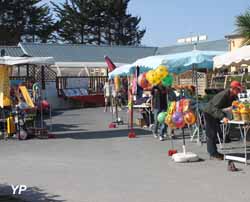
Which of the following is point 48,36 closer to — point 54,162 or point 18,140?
point 18,140

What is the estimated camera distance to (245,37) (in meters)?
17.6

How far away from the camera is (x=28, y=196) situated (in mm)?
7848

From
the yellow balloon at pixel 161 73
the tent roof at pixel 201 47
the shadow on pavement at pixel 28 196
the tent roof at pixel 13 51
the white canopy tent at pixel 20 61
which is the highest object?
the tent roof at pixel 201 47

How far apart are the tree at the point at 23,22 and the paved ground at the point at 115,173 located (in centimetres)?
3889

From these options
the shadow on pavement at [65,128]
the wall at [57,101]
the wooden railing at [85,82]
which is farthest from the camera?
the wooden railing at [85,82]

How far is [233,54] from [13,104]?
8246 millimetres

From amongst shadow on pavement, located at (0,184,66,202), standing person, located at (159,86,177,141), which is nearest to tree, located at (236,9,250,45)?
standing person, located at (159,86,177,141)

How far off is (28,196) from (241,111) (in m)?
4.39

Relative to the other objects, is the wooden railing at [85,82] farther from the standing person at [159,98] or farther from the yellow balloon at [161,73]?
the yellow balloon at [161,73]

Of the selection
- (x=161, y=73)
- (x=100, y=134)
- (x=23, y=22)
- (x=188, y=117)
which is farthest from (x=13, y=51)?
(x=188, y=117)

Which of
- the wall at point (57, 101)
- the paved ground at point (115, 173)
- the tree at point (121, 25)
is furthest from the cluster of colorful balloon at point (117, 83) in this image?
the tree at point (121, 25)

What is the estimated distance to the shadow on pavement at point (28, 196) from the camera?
296 inches

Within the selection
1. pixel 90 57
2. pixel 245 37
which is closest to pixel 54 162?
pixel 245 37

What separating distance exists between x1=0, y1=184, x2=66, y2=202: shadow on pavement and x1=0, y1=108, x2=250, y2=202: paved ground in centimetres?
2
